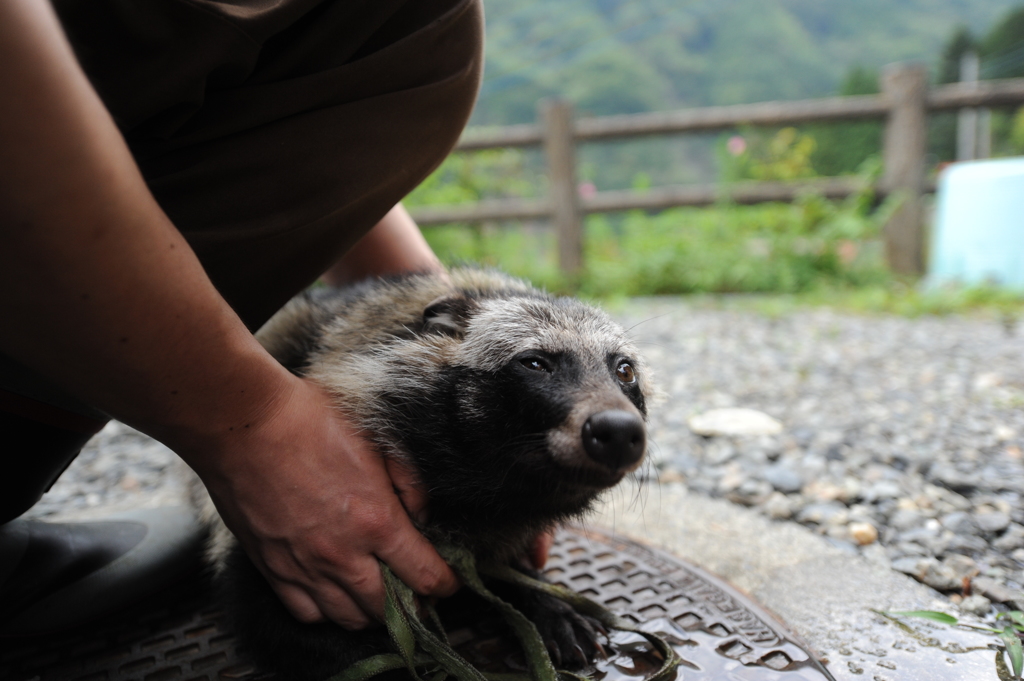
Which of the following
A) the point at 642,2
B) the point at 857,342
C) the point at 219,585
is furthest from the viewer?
the point at 642,2

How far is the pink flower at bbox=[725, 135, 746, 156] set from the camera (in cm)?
847

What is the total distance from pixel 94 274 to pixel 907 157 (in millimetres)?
7684

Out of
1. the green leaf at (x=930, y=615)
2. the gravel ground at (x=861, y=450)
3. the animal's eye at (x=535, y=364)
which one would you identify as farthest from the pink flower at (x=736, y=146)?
the animal's eye at (x=535, y=364)

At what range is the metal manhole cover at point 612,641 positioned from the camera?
1.40 m

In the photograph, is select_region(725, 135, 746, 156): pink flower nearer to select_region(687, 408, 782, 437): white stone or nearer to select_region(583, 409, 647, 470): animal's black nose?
select_region(687, 408, 782, 437): white stone

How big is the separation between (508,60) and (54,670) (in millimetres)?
12522

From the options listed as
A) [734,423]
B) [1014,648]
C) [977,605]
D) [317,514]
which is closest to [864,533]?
[977,605]

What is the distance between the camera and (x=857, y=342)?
14.5 feet

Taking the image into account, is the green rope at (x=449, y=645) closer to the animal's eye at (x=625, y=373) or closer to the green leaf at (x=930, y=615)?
the animal's eye at (x=625, y=373)

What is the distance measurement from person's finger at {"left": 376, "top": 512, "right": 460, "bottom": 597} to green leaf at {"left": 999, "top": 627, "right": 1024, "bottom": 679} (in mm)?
1200

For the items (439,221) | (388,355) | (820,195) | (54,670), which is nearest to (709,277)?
(820,195)

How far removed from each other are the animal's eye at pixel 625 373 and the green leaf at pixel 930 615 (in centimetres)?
87

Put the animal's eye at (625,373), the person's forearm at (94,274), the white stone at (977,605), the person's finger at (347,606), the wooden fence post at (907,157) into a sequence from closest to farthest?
the person's forearm at (94,274), the person's finger at (347,606), the animal's eye at (625,373), the white stone at (977,605), the wooden fence post at (907,157)

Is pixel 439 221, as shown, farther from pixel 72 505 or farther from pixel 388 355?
pixel 388 355
